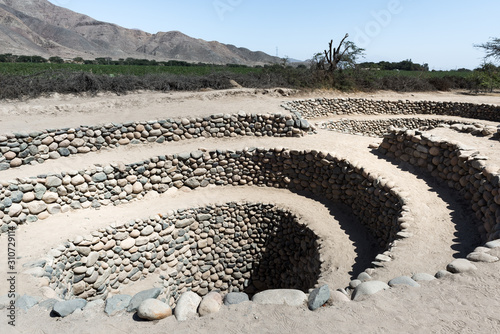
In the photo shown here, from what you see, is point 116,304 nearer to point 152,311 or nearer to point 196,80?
point 152,311

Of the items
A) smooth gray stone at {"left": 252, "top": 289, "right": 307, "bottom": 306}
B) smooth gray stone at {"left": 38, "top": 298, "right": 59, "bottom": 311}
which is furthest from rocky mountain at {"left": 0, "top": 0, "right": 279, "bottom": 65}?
smooth gray stone at {"left": 252, "top": 289, "right": 307, "bottom": 306}

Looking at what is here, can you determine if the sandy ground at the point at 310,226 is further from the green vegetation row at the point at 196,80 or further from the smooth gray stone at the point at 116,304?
the green vegetation row at the point at 196,80

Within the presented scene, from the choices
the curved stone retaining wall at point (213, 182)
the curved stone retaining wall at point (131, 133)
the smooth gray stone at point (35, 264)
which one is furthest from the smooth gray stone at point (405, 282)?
the curved stone retaining wall at point (131, 133)

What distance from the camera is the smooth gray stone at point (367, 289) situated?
386cm

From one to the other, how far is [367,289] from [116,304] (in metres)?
2.96

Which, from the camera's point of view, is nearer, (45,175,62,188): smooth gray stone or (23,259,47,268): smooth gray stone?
(23,259,47,268): smooth gray stone

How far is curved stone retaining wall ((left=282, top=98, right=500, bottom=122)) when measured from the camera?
1953 centimetres

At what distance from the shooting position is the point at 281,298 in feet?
12.6

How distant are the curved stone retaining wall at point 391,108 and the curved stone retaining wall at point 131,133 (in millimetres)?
6646

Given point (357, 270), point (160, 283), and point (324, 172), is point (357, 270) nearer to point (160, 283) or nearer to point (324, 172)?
point (324, 172)

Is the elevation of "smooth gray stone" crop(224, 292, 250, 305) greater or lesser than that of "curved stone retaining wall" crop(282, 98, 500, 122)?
lesser

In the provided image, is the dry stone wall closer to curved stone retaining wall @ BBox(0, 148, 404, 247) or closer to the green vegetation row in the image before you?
curved stone retaining wall @ BBox(0, 148, 404, 247)

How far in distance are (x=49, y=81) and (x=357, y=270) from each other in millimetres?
13518

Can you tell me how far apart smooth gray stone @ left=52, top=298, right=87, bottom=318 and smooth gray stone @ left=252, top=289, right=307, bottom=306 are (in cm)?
210
